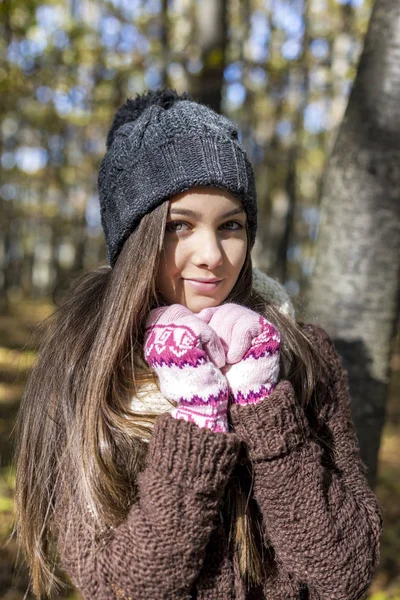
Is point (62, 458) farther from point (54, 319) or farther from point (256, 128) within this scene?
point (256, 128)

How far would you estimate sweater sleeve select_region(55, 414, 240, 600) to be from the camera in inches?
61.9

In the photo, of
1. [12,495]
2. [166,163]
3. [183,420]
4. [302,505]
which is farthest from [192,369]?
[12,495]

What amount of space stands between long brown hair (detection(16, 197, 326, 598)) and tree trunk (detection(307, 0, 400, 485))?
0.91m

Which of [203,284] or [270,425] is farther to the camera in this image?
[203,284]

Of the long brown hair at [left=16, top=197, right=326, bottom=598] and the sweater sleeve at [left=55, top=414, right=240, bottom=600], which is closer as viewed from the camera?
the sweater sleeve at [left=55, top=414, right=240, bottom=600]

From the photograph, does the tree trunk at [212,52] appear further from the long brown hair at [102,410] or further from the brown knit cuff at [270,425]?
the brown knit cuff at [270,425]

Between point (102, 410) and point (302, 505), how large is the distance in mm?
711

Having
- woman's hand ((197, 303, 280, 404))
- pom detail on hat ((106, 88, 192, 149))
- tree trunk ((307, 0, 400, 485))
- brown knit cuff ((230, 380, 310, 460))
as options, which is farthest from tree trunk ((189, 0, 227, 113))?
brown knit cuff ((230, 380, 310, 460))

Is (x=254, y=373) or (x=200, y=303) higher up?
(x=200, y=303)

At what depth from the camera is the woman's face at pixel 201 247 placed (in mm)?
1843

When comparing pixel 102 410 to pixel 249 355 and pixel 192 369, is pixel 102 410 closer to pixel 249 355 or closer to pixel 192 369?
pixel 192 369

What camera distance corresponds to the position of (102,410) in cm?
185

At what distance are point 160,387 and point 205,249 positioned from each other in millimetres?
483

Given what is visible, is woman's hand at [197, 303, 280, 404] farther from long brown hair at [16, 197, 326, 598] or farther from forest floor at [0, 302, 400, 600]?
forest floor at [0, 302, 400, 600]
